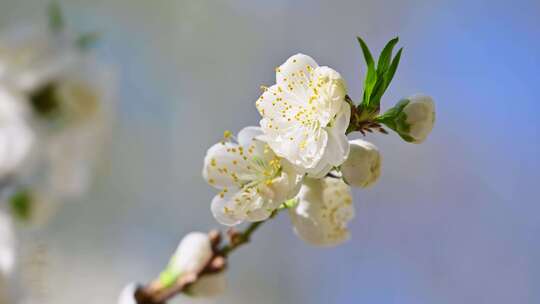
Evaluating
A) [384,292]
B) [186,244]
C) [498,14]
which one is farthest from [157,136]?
[186,244]

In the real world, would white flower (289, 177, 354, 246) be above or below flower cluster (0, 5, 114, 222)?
below

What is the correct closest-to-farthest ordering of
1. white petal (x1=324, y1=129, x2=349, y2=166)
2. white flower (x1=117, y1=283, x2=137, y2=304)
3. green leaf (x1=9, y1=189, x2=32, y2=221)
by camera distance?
white petal (x1=324, y1=129, x2=349, y2=166), white flower (x1=117, y1=283, x2=137, y2=304), green leaf (x1=9, y1=189, x2=32, y2=221)

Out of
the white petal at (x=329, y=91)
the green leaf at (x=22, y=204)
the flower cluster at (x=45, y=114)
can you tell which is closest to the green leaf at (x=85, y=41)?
the flower cluster at (x=45, y=114)

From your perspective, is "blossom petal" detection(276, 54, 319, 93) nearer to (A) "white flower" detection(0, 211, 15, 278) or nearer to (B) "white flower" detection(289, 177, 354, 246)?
(B) "white flower" detection(289, 177, 354, 246)

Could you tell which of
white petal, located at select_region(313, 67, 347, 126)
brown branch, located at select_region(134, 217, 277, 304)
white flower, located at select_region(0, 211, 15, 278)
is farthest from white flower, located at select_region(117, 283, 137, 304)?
white petal, located at select_region(313, 67, 347, 126)

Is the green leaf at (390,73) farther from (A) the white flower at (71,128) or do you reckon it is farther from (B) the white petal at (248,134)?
(A) the white flower at (71,128)

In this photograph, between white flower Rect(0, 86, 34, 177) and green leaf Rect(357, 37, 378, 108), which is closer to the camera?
green leaf Rect(357, 37, 378, 108)
